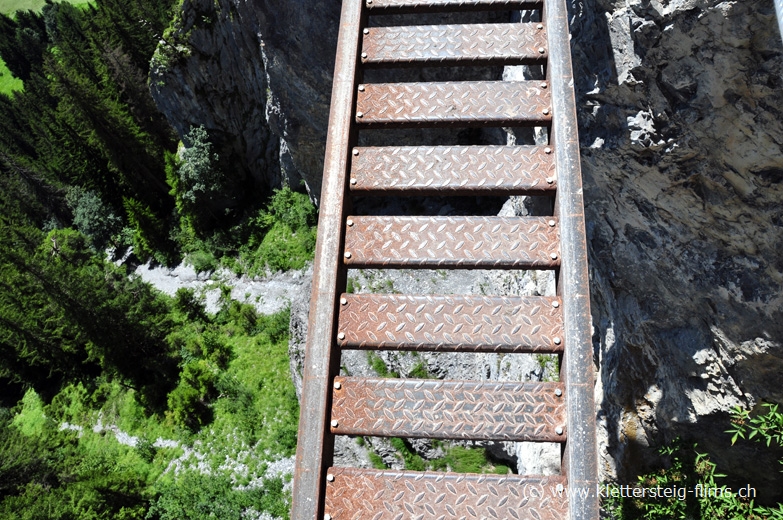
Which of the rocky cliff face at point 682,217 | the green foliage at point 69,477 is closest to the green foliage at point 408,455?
the rocky cliff face at point 682,217

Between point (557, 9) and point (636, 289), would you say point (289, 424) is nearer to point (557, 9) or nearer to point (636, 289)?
point (636, 289)

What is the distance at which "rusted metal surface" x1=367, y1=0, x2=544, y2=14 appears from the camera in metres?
4.66

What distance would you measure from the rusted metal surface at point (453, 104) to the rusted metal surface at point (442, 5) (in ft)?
3.02

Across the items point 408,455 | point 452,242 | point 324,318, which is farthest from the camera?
point 408,455

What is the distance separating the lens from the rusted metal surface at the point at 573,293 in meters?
3.11

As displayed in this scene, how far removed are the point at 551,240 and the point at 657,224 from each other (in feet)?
7.20

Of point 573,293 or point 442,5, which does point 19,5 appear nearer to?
point 442,5

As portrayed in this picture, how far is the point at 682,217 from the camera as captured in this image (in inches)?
194

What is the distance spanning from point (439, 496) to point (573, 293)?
5.35 ft

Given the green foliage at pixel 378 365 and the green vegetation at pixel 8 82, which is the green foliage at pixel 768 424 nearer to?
the green foliage at pixel 378 365

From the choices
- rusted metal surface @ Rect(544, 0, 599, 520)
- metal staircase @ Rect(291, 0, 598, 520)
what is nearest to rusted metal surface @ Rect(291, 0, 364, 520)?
metal staircase @ Rect(291, 0, 598, 520)

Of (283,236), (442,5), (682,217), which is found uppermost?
(283,236)

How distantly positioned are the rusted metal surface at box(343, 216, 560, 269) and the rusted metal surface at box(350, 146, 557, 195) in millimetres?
275

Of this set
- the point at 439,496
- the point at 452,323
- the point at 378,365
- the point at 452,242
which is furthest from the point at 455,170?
the point at 378,365
